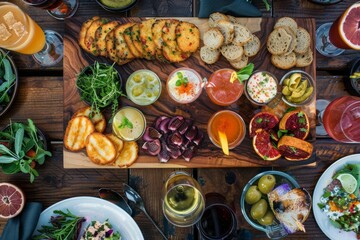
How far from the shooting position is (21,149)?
5.33ft

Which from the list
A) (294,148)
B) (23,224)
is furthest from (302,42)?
(23,224)

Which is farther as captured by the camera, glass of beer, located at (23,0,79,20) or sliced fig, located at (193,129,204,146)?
glass of beer, located at (23,0,79,20)

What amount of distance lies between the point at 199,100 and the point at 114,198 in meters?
0.61

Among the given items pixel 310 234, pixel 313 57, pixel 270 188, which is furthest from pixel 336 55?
pixel 310 234

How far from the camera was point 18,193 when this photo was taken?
1690 millimetres

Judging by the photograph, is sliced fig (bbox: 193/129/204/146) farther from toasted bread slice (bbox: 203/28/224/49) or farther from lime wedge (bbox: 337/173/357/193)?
lime wedge (bbox: 337/173/357/193)

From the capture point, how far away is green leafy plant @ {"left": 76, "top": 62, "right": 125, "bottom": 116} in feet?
5.14

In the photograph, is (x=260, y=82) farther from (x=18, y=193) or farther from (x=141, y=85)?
(x=18, y=193)

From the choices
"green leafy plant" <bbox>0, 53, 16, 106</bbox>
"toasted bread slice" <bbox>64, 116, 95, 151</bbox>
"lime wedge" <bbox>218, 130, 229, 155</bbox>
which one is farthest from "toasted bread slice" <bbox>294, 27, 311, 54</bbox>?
"green leafy plant" <bbox>0, 53, 16, 106</bbox>

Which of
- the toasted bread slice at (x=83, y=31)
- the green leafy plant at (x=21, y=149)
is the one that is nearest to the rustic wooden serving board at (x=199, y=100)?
the toasted bread slice at (x=83, y=31)

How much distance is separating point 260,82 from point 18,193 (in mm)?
1209

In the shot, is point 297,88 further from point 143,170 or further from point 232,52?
point 143,170

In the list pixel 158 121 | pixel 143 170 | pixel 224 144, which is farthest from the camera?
pixel 143 170

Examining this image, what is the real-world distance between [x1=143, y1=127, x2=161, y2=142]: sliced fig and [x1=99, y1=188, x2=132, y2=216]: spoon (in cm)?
31
